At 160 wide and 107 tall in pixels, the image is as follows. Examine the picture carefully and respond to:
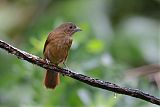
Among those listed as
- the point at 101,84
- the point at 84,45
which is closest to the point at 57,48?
the point at 101,84

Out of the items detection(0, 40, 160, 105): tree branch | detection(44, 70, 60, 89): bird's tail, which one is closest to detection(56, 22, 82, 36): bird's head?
detection(44, 70, 60, 89): bird's tail

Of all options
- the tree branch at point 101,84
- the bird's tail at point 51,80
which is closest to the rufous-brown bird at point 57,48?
the bird's tail at point 51,80

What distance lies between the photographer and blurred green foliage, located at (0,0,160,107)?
15.4 ft

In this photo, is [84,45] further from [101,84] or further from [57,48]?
[101,84]

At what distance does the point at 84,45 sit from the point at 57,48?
4.89 feet

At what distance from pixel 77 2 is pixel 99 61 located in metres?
1.71

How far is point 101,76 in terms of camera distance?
491 centimetres

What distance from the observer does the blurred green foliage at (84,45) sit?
4.70 metres

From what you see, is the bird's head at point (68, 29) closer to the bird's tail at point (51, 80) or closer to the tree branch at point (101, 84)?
the bird's tail at point (51, 80)

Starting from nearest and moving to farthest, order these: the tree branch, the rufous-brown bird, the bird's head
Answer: the tree branch → the rufous-brown bird → the bird's head

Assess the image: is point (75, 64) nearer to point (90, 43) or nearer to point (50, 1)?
point (90, 43)

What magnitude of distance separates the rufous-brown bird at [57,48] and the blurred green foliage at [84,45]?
38.4 inches

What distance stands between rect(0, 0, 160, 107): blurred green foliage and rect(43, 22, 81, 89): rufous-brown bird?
3.20 feet

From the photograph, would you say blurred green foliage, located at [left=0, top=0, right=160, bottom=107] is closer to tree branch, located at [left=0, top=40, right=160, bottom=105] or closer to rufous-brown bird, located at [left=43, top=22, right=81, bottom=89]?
rufous-brown bird, located at [left=43, top=22, right=81, bottom=89]
